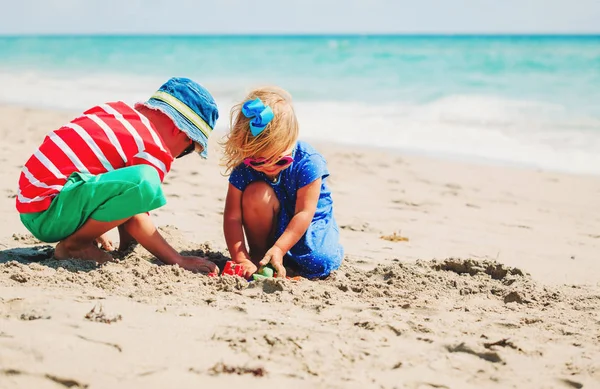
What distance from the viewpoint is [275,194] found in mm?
2924

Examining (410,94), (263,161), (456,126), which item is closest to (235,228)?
(263,161)

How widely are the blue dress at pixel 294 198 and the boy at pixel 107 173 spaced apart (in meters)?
0.30

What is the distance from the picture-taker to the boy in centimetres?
261

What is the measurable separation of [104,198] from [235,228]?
60 cm

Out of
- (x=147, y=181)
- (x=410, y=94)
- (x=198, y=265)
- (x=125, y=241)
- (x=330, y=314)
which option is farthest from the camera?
(x=410, y=94)

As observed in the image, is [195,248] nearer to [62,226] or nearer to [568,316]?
[62,226]

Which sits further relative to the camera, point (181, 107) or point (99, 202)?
point (181, 107)

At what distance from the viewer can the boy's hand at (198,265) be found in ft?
9.22

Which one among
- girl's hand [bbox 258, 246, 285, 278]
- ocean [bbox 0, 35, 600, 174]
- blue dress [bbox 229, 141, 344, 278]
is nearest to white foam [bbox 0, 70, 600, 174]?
ocean [bbox 0, 35, 600, 174]

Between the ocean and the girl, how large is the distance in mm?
4078

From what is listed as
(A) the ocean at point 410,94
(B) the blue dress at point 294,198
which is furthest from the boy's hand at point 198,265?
(A) the ocean at point 410,94

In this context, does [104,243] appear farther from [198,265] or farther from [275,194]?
[275,194]

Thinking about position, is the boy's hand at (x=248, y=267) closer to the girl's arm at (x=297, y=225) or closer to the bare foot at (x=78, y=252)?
the girl's arm at (x=297, y=225)

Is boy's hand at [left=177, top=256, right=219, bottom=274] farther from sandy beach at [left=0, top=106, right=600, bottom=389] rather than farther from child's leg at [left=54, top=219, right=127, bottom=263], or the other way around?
child's leg at [left=54, top=219, right=127, bottom=263]
